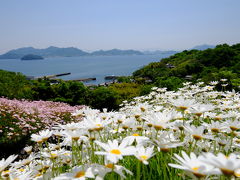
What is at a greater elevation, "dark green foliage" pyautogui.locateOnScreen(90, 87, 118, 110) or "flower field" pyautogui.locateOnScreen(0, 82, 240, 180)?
"flower field" pyautogui.locateOnScreen(0, 82, 240, 180)

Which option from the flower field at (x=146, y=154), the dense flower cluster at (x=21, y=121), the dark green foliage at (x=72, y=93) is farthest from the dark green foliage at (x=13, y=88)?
the flower field at (x=146, y=154)

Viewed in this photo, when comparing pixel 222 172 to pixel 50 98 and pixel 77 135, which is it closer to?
pixel 77 135

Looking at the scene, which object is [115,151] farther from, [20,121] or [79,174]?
[20,121]

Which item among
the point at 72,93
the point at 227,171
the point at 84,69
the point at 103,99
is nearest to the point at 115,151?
the point at 227,171

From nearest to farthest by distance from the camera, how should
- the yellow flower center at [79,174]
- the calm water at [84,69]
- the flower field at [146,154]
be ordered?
the flower field at [146,154] < the yellow flower center at [79,174] < the calm water at [84,69]

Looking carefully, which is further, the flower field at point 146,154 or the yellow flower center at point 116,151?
the yellow flower center at point 116,151

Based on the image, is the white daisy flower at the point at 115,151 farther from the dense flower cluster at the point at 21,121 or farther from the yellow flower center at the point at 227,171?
the dense flower cluster at the point at 21,121

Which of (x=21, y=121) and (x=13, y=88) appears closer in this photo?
(x=21, y=121)

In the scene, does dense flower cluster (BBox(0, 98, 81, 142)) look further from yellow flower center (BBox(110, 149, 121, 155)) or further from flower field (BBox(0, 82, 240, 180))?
yellow flower center (BBox(110, 149, 121, 155))

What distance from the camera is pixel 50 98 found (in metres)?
11.4

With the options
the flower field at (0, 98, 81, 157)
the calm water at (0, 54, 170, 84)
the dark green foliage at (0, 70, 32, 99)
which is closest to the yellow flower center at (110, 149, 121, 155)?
the flower field at (0, 98, 81, 157)

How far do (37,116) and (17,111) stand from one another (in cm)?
58

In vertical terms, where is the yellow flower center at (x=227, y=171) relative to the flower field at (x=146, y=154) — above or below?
above

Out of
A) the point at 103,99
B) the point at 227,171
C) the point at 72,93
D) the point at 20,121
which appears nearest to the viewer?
the point at 227,171
